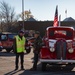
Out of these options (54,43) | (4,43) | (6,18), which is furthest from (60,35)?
(6,18)

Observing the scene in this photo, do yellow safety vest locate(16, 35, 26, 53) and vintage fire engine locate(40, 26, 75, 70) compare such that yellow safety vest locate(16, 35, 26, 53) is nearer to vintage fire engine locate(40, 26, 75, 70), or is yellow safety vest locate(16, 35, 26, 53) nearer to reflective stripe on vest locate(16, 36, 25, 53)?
reflective stripe on vest locate(16, 36, 25, 53)

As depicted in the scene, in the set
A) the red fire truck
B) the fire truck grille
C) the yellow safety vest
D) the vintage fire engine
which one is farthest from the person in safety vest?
the red fire truck

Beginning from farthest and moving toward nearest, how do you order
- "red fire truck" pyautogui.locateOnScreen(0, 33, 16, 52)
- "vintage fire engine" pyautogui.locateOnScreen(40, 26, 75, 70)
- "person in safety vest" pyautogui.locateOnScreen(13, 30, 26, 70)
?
"red fire truck" pyautogui.locateOnScreen(0, 33, 16, 52), "person in safety vest" pyautogui.locateOnScreen(13, 30, 26, 70), "vintage fire engine" pyautogui.locateOnScreen(40, 26, 75, 70)

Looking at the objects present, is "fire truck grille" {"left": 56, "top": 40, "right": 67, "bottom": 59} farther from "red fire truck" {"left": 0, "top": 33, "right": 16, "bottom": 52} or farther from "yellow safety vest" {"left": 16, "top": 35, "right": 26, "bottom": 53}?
"red fire truck" {"left": 0, "top": 33, "right": 16, "bottom": 52}

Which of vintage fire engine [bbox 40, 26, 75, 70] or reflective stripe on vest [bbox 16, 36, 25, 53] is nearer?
vintage fire engine [bbox 40, 26, 75, 70]

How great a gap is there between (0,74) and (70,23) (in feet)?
190

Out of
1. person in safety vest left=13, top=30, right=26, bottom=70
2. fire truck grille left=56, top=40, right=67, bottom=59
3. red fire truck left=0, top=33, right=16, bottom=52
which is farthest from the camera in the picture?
red fire truck left=0, top=33, right=16, bottom=52

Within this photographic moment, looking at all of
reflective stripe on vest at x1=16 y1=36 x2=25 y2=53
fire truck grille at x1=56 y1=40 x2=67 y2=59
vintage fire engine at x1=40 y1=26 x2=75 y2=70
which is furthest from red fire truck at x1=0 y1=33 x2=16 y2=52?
fire truck grille at x1=56 y1=40 x2=67 y2=59

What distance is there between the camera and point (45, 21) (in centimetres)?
7194

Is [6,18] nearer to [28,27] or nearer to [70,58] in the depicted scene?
[28,27]

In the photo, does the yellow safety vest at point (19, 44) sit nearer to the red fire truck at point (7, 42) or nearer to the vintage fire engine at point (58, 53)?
the vintage fire engine at point (58, 53)

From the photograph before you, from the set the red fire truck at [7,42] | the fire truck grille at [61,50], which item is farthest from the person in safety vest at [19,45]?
the red fire truck at [7,42]

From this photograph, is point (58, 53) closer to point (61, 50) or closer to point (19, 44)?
point (61, 50)

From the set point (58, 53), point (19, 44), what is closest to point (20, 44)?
point (19, 44)
